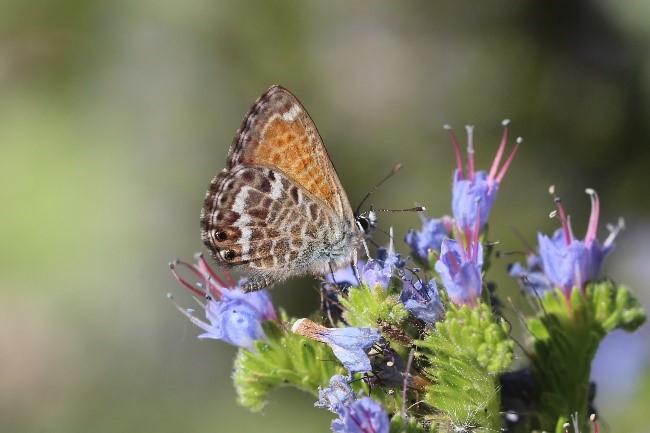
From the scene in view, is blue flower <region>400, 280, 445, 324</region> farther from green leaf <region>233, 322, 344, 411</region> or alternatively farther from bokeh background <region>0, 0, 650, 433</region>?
bokeh background <region>0, 0, 650, 433</region>

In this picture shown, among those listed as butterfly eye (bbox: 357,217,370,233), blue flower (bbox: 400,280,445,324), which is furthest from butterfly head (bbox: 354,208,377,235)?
blue flower (bbox: 400,280,445,324)

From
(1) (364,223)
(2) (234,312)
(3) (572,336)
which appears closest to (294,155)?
(1) (364,223)

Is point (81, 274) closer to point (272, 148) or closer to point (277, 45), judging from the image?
point (277, 45)

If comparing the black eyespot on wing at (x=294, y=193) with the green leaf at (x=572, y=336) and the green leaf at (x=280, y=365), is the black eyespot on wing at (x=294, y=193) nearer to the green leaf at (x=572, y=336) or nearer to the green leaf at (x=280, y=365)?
the green leaf at (x=280, y=365)

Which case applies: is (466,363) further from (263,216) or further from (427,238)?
(263,216)

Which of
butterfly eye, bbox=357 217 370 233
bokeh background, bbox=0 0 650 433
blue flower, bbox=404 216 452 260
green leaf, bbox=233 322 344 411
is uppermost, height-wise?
bokeh background, bbox=0 0 650 433

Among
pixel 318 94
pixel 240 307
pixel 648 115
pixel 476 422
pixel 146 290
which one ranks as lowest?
pixel 476 422

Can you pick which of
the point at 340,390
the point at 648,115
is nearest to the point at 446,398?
the point at 340,390
